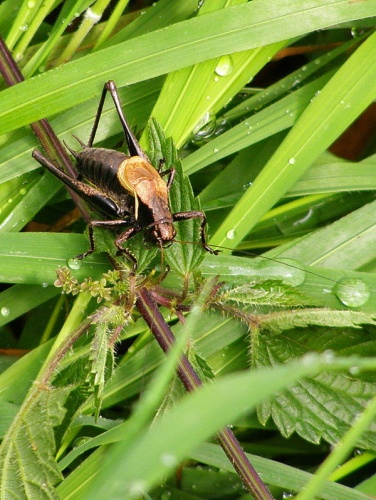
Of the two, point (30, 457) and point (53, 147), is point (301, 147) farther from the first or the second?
point (30, 457)

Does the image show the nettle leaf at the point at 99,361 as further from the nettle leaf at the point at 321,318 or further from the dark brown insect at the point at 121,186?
the nettle leaf at the point at 321,318

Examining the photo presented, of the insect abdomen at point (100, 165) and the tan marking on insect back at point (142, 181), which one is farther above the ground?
the insect abdomen at point (100, 165)

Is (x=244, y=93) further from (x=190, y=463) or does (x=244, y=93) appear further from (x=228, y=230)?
(x=190, y=463)

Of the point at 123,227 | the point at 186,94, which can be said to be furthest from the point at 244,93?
the point at 123,227

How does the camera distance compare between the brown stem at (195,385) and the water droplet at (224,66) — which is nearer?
the brown stem at (195,385)

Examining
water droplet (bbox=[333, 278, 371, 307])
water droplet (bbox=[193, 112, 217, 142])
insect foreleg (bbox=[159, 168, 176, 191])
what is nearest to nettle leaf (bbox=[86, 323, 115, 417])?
insect foreleg (bbox=[159, 168, 176, 191])

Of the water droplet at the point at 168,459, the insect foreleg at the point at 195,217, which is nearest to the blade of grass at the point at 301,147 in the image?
the insect foreleg at the point at 195,217

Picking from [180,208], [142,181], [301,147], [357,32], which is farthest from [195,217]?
[357,32]

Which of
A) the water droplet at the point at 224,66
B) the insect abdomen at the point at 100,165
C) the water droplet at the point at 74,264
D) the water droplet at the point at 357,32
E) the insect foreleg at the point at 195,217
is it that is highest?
the water droplet at the point at 357,32
